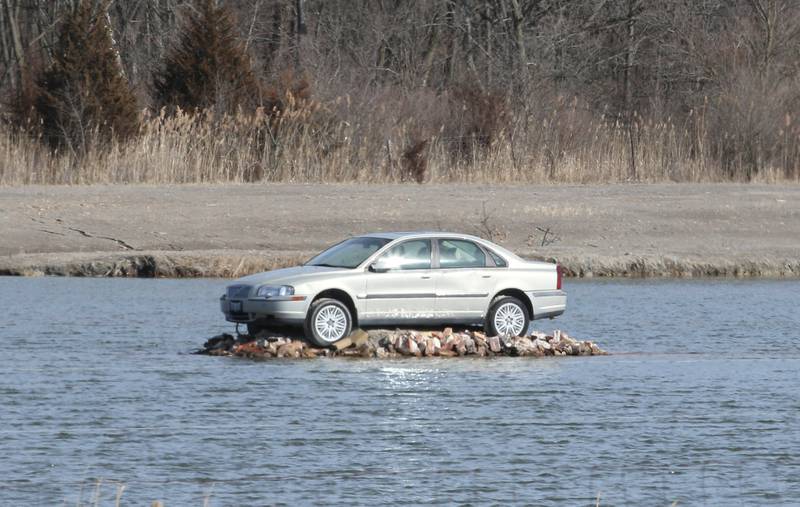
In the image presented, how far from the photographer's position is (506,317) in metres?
19.8

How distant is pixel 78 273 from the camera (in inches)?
1110

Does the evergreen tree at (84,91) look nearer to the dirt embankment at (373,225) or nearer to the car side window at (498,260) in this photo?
the dirt embankment at (373,225)

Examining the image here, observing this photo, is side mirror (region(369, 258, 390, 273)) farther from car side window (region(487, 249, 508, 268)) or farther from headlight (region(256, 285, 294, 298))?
car side window (region(487, 249, 508, 268))

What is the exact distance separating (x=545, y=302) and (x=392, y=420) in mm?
5776

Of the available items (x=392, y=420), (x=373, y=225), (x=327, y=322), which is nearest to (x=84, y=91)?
(x=373, y=225)

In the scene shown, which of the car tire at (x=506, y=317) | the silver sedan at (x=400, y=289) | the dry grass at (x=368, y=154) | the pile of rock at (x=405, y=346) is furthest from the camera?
the dry grass at (x=368, y=154)

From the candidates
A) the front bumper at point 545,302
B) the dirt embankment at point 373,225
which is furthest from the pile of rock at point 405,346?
the dirt embankment at point 373,225

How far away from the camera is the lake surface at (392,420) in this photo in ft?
38.1

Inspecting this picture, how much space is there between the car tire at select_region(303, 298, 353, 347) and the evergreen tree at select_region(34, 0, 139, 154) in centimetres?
1938

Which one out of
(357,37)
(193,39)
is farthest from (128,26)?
(193,39)

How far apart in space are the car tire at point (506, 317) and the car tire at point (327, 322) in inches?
72.1

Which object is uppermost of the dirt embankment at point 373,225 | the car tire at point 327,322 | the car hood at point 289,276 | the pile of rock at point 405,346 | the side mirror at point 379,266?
the dirt embankment at point 373,225

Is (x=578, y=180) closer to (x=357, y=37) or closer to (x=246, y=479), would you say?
(x=357, y=37)

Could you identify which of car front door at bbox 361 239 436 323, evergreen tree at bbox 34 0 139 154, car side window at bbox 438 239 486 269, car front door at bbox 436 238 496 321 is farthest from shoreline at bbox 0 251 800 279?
→ car front door at bbox 361 239 436 323
